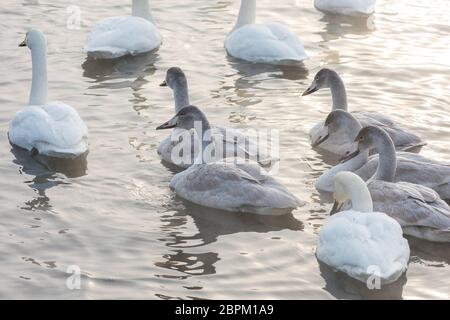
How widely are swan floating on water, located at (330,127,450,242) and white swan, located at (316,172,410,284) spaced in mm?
689

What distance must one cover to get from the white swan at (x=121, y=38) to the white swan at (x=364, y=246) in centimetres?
680

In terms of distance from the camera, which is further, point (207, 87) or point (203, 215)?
point (207, 87)

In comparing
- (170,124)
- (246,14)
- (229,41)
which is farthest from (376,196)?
(246,14)

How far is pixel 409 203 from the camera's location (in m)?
11.0

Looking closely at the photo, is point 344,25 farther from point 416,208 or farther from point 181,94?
point 416,208

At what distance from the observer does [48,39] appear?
1712 centimetres

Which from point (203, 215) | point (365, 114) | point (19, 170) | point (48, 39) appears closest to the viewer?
point (203, 215)

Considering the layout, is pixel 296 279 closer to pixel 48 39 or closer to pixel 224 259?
pixel 224 259

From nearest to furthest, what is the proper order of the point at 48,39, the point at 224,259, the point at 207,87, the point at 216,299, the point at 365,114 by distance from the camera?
the point at 216,299 → the point at 224,259 → the point at 365,114 → the point at 207,87 → the point at 48,39

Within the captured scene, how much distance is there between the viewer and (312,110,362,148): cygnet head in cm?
1307

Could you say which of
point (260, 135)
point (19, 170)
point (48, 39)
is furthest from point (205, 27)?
point (19, 170)

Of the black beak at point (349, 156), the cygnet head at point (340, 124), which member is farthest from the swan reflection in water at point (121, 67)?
the black beak at point (349, 156)

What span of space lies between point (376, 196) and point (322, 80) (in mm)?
3379

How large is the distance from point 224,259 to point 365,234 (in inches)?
53.5
